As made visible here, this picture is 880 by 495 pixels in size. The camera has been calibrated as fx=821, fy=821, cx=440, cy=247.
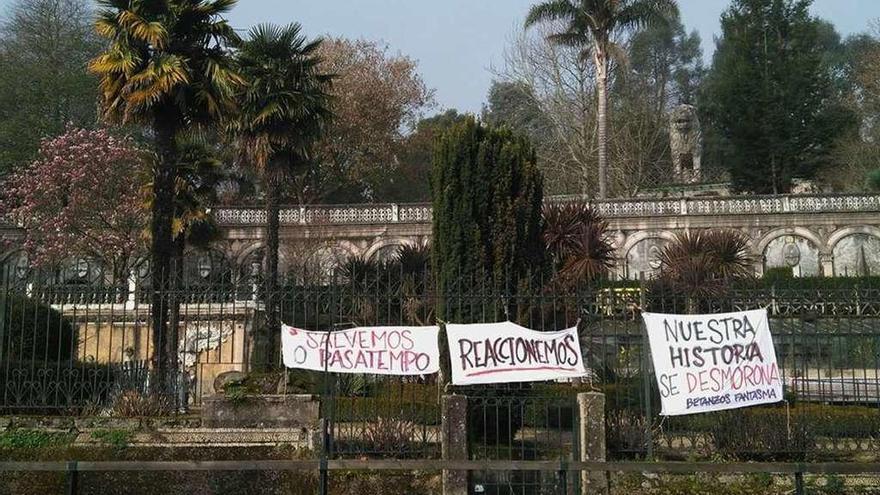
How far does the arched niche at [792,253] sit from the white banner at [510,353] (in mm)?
27107

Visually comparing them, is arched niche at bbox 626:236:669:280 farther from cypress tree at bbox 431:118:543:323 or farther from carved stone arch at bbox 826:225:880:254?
cypress tree at bbox 431:118:543:323

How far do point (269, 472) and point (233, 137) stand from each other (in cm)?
1257

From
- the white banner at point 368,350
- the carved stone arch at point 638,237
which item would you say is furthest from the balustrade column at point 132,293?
the carved stone arch at point 638,237

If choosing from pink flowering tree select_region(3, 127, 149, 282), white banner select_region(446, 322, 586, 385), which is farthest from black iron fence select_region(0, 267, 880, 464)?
pink flowering tree select_region(3, 127, 149, 282)

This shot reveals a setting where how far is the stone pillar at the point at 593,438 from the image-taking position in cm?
913

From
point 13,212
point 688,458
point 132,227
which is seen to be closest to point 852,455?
point 688,458

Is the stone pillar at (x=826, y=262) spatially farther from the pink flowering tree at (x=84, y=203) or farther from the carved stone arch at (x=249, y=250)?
the pink flowering tree at (x=84, y=203)

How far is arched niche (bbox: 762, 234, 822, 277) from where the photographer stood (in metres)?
34.2

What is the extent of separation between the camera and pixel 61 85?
37438 mm

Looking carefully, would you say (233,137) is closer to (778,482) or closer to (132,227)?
(132,227)

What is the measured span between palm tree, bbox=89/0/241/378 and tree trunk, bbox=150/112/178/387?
0.02 metres

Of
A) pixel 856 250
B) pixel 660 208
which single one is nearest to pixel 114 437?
pixel 660 208

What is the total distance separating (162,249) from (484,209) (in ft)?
17.2

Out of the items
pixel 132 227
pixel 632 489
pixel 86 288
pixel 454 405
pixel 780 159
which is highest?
pixel 780 159
